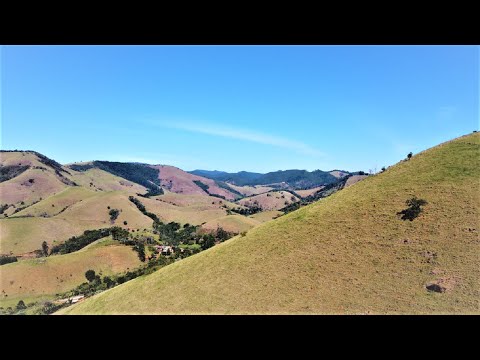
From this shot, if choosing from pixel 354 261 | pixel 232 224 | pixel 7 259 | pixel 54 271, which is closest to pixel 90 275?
pixel 54 271

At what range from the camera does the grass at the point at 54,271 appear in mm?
83812

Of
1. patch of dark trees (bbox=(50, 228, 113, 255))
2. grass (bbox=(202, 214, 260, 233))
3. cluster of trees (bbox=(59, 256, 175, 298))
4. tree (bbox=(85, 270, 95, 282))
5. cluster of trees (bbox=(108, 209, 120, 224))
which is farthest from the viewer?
cluster of trees (bbox=(108, 209, 120, 224))

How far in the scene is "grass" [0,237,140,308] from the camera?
83.8m

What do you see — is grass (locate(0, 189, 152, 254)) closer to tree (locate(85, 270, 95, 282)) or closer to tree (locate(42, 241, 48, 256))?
tree (locate(42, 241, 48, 256))

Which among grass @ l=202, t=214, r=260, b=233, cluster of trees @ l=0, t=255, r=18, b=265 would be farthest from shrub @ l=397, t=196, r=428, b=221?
grass @ l=202, t=214, r=260, b=233

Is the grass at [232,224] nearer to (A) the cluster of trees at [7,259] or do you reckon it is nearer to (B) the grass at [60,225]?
(B) the grass at [60,225]

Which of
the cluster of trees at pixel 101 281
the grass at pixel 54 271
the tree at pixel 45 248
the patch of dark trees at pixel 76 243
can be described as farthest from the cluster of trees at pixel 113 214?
the cluster of trees at pixel 101 281

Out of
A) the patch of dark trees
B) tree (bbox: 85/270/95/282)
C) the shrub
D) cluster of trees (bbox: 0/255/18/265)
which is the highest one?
the shrub

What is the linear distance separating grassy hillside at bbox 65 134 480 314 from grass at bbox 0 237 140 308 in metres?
58.3

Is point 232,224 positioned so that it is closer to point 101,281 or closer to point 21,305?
point 101,281
